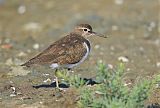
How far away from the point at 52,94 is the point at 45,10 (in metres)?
11.8

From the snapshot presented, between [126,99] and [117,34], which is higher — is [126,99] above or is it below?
below

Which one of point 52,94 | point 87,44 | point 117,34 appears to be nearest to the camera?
point 52,94

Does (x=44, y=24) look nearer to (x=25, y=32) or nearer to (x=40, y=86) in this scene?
(x=25, y=32)

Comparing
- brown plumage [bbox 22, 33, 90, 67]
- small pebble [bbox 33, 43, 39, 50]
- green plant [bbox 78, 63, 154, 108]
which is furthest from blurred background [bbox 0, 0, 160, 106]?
green plant [bbox 78, 63, 154, 108]

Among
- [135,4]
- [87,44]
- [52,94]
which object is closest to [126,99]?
[52,94]

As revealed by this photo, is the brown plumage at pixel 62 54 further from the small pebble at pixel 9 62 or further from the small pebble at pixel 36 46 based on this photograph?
the small pebble at pixel 36 46

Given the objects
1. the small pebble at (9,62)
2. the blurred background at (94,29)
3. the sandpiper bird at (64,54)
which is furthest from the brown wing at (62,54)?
the small pebble at (9,62)

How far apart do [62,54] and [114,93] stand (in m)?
2.07

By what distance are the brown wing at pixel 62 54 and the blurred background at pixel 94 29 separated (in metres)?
0.83

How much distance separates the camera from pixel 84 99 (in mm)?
8219

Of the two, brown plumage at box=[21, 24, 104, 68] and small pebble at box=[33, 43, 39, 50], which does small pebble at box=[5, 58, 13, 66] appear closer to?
small pebble at box=[33, 43, 39, 50]

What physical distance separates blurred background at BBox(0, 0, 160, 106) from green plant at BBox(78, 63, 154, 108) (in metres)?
2.59

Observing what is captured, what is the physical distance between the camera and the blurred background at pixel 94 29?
13176 millimetres

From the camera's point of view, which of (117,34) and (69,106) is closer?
(69,106)
